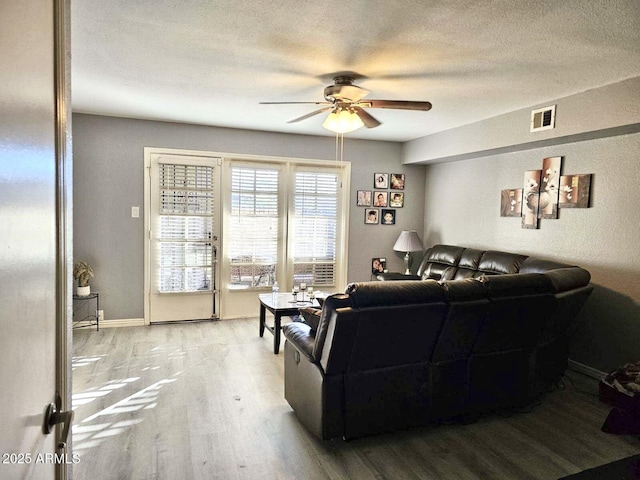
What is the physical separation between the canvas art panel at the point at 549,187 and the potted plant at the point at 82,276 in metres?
4.92

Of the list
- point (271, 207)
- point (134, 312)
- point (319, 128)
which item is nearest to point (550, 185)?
point (319, 128)

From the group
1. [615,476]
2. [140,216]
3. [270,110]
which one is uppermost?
[270,110]

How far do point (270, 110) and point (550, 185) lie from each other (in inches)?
117

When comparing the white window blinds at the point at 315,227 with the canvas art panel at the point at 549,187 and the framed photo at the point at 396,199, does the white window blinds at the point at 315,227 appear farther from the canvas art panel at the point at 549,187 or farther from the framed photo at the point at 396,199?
the canvas art panel at the point at 549,187

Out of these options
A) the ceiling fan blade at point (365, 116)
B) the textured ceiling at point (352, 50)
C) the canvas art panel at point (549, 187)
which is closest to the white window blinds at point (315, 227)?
the textured ceiling at point (352, 50)

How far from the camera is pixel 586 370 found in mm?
3717

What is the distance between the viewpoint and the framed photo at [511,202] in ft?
14.7

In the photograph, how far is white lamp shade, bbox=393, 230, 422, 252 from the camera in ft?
18.8

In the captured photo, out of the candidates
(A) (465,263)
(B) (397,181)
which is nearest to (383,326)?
(A) (465,263)

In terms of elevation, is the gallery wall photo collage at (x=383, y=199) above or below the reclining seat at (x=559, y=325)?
above

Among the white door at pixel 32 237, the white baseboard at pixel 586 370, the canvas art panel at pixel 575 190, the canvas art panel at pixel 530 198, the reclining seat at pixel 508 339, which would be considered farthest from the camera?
the canvas art panel at pixel 530 198

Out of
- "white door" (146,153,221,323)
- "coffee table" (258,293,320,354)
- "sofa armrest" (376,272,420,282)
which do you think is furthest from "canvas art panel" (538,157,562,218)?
"white door" (146,153,221,323)

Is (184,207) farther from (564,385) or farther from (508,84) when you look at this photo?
(564,385)

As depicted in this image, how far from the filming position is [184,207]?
506cm
